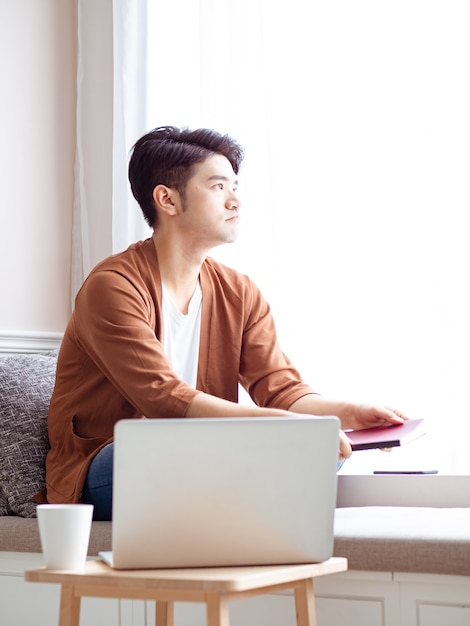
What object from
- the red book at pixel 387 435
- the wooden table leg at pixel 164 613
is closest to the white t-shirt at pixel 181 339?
the red book at pixel 387 435

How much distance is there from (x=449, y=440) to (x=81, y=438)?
858mm

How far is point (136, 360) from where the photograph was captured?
164 centimetres

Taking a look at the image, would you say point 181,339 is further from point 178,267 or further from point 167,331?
point 178,267

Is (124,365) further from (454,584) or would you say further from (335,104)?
(335,104)

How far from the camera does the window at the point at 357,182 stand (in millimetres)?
2086

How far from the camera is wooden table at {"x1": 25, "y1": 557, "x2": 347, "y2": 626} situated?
0.95 metres

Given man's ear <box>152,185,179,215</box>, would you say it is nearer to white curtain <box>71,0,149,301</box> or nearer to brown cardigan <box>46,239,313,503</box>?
brown cardigan <box>46,239,313,503</box>

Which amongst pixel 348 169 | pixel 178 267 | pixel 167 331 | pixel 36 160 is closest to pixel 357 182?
pixel 348 169

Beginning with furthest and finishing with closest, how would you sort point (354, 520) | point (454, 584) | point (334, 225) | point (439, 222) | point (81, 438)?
point (334, 225) < point (439, 222) < point (81, 438) < point (354, 520) < point (454, 584)

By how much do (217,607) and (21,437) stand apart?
1.00 metres

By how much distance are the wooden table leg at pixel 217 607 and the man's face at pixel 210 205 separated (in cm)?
106

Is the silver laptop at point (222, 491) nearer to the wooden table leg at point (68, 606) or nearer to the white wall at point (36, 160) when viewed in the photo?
the wooden table leg at point (68, 606)

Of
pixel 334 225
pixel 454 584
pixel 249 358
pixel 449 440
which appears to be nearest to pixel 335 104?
pixel 334 225

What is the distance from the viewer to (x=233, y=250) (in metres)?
2.37
